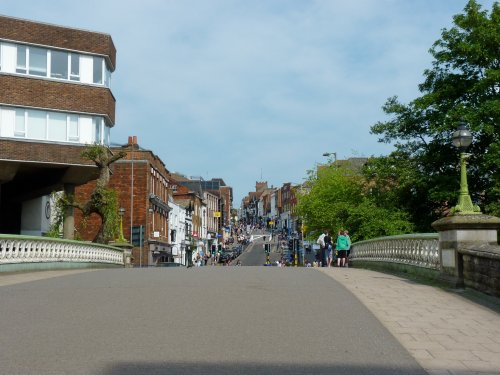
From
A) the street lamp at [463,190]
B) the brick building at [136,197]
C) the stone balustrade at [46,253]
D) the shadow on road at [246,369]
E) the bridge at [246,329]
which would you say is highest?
the brick building at [136,197]

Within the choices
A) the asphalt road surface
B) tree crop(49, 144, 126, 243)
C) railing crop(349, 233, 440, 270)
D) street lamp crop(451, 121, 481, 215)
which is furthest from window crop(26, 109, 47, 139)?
street lamp crop(451, 121, 481, 215)

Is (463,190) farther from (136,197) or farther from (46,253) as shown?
(136,197)

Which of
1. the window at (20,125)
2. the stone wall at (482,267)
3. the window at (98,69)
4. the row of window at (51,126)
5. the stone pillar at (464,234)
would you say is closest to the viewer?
the stone wall at (482,267)

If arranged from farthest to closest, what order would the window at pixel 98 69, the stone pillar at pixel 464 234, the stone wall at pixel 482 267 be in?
the window at pixel 98 69
the stone pillar at pixel 464 234
the stone wall at pixel 482 267

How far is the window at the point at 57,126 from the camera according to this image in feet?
105

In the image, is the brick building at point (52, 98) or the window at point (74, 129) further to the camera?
the window at point (74, 129)

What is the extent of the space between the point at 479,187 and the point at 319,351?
1303 inches

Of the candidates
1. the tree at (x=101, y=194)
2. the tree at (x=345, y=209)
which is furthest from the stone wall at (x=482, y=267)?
the tree at (x=345, y=209)

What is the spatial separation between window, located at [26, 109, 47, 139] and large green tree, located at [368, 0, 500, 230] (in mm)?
20384

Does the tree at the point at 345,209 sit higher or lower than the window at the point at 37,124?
lower

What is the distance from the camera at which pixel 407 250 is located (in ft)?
58.0

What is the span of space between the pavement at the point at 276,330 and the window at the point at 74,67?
2186 cm

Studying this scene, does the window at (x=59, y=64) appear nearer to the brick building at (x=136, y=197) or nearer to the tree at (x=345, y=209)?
the brick building at (x=136, y=197)

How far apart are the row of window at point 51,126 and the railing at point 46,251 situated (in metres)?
7.02
